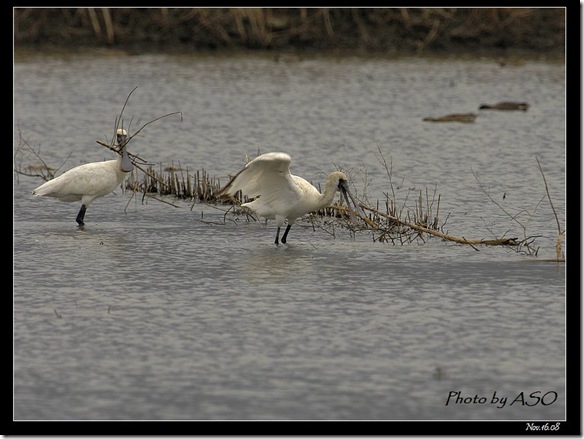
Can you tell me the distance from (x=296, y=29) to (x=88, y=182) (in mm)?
14816

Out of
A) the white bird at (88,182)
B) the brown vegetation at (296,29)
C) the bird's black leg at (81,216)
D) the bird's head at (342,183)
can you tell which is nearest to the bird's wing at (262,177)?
the bird's head at (342,183)

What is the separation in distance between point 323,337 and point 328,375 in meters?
0.83

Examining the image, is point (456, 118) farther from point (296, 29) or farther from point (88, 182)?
point (88, 182)

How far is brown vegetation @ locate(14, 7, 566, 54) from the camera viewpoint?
1019 inches

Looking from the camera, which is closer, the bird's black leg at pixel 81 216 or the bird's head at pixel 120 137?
the bird's black leg at pixel 81 216

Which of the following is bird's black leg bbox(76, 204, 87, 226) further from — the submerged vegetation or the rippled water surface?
the submerged vegetation

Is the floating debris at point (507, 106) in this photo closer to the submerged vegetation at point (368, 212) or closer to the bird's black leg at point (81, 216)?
the submerged vegetation at point (368, 212)

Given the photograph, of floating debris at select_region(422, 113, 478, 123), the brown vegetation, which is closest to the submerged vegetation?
floating debris at select_region(422, 113, 478, 123)

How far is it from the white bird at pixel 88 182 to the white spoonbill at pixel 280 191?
1422 millimetres

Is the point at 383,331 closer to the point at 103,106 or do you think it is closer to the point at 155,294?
the point at 155,294

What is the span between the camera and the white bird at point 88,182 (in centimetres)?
1171

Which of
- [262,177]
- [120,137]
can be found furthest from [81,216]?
[262,177]

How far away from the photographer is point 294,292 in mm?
9242

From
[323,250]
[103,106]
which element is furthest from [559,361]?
[103,106]
